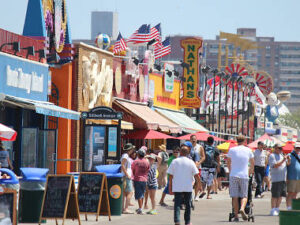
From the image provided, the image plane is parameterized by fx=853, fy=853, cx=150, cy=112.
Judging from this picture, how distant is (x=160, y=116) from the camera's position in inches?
1597

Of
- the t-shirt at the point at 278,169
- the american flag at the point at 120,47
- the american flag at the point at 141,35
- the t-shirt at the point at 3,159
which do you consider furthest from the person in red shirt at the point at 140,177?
the american flag at the point at 141,35

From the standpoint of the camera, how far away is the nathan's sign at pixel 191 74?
154 feet

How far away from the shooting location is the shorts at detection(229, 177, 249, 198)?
17.9 metres

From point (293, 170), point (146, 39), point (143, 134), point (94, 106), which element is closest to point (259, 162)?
point (293, 170)

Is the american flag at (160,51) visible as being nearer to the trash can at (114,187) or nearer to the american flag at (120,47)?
the american flag at (120,47)

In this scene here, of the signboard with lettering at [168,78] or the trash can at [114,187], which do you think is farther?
the signboard with lettering at [168,78]

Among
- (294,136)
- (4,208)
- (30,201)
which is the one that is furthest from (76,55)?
(294,136)

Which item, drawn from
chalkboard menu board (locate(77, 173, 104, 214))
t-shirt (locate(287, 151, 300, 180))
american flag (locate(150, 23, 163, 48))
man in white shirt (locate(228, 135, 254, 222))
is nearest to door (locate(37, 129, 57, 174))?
t-shirt (locate(287, 151, 300, 180))

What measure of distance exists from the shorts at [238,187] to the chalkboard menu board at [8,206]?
5719 mm

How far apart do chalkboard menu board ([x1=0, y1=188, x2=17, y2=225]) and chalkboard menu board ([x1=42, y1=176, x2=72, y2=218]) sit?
1980mm

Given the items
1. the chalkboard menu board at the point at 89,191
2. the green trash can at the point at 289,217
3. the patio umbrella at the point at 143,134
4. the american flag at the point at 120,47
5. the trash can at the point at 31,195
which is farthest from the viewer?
the american flag at the point at 120,47

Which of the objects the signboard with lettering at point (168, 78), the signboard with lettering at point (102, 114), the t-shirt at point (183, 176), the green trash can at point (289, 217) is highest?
the signboard with lettering at point (168, 78)

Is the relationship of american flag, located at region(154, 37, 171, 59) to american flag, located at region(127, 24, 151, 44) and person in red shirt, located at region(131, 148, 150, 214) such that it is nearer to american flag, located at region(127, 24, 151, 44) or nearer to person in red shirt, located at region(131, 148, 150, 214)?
american flag, located at region(127, 24, 151, 44)

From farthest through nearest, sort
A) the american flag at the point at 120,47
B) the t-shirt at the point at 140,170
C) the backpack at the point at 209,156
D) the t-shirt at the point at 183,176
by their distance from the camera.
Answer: the american flag at the point at 120,47, the backpack at the point at 209,156, the t-shirt at the point at 140,170, the t-shirt at the point at 183,176
